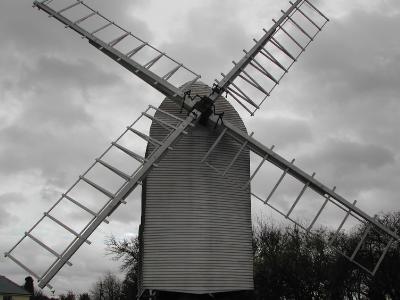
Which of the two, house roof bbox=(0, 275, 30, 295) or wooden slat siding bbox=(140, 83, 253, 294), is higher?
wooden slat siding bbox=(140, 83, 253, 294)

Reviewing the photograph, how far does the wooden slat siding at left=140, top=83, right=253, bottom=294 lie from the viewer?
45.2 ft

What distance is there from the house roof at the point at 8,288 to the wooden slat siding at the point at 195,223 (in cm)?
4877

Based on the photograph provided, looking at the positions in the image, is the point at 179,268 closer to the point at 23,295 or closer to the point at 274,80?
the point at 274,80

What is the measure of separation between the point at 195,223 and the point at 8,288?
5186 cm

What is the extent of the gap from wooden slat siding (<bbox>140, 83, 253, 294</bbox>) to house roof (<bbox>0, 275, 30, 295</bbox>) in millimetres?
48767

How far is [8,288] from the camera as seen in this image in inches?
2324

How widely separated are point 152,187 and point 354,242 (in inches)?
773

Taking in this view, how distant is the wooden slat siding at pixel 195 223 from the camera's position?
1377 centimetres

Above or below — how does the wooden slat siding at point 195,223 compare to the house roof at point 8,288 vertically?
above

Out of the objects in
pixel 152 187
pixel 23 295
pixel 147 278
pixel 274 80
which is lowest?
pixel 23 295

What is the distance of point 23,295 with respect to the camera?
61.0 meters

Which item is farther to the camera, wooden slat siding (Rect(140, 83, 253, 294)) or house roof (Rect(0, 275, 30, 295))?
house roof (Rect(0, 275, 30, 295))

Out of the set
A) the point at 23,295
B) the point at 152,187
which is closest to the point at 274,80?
the point at 152,187

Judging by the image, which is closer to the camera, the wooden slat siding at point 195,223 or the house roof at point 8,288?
the wooden slat siding at point 195,223
